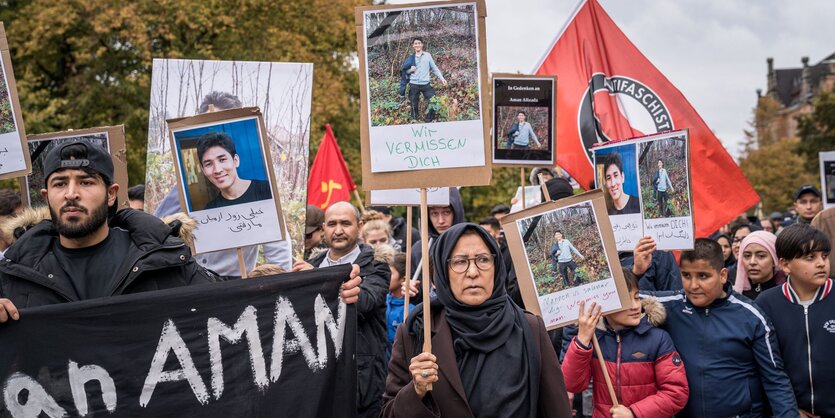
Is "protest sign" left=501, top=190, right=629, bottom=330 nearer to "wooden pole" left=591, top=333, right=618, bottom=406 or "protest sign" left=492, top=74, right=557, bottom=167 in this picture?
"wooden pole" left=591, top=333, right=618, bottom=406

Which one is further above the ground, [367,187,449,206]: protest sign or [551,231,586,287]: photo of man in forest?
[367,187,449,206]: protest sign

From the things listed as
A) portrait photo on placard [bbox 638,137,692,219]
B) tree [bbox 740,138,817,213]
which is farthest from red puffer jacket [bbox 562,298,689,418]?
tree [bbox 740,138,817,213]

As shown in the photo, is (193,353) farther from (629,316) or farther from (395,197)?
(395,197)

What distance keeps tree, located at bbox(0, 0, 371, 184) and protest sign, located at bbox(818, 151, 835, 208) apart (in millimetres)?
16028

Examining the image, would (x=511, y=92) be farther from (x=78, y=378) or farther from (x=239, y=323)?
(x=78, y=378)

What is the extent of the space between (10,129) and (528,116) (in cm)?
370

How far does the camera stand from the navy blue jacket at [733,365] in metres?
5.03

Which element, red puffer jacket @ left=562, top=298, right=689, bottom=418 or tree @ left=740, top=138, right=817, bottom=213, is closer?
red puffer jacket @ left=562, top=298, right=689, bottom=418

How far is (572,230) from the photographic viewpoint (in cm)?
480

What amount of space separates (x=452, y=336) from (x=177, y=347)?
1.16m

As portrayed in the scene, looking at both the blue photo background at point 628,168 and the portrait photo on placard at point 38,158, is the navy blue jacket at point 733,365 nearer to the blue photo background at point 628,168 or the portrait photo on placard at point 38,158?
the blue photo background at point 628,168

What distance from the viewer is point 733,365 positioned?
5.08 m

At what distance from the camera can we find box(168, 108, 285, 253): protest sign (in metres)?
5.05

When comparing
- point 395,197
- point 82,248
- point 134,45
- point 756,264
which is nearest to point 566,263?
point 82,248
